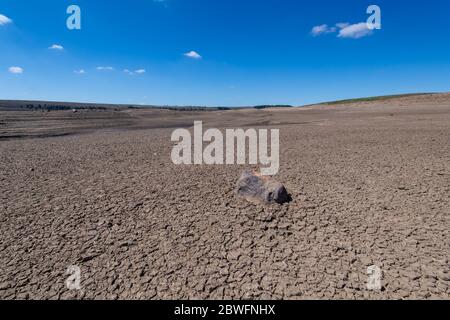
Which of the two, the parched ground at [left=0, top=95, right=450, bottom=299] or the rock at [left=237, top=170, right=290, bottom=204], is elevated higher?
the rock at [left=237, top=170, right=290, bottom=204]

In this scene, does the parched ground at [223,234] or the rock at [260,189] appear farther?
the rock at [260,189]

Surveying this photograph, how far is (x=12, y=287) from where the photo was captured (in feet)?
10.3

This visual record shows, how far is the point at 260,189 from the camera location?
203 inches

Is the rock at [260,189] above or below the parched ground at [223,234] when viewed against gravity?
above

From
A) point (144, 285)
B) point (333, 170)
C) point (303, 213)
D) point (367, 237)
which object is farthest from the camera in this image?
point (333, 170)

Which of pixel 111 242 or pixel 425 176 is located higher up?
pixel 425 176

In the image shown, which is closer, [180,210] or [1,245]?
[1,245]

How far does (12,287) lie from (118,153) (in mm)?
7861

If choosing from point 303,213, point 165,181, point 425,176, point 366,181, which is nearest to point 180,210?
point 165,181

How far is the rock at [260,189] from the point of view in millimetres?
5004

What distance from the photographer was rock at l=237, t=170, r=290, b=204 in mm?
5004
